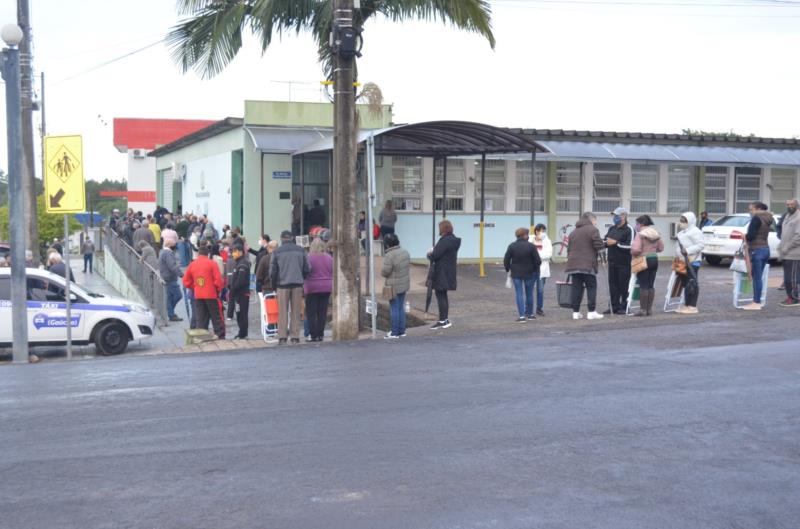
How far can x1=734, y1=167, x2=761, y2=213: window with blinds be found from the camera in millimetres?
30328

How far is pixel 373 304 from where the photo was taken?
14.6 m

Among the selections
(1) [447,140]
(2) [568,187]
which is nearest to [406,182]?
(2) [568,187]

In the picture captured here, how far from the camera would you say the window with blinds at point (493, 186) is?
90.4 ft

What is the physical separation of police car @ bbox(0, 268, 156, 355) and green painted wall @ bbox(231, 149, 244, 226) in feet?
35.7

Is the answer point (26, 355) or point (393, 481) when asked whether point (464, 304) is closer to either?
point (26, 355)

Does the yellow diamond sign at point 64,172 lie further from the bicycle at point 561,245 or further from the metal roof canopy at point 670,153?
the bicycle at point 561,245

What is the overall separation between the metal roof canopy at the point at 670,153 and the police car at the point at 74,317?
13359 millimetres

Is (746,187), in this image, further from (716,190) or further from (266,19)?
(266,19)

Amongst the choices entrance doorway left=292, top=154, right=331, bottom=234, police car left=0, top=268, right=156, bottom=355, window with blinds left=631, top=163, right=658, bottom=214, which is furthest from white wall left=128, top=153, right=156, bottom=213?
police car left=0, top=268, right=156, bottom=355

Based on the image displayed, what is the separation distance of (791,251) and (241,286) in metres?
9.37

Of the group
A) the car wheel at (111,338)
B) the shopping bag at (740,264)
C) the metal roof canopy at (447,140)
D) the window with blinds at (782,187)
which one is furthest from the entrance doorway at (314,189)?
the window with blinds at (782,187)

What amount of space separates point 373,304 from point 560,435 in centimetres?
718

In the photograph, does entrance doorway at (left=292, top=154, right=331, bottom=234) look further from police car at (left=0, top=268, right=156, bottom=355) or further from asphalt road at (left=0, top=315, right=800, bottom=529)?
asphalt road at (left=0, top=315, right=800, bottom=529)

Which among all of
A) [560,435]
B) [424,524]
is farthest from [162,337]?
[424,524]
